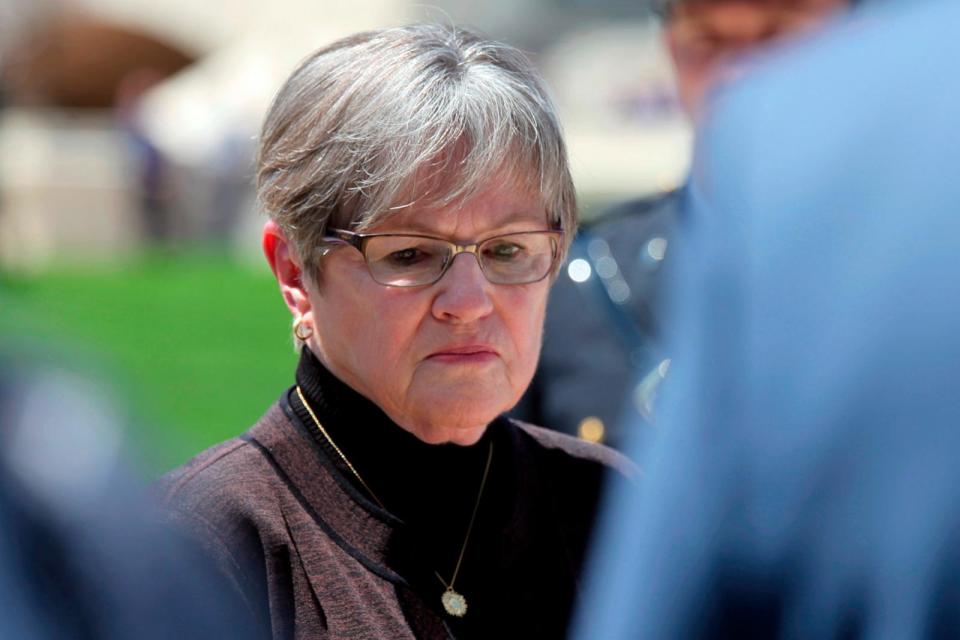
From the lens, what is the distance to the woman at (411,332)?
212 centimetres

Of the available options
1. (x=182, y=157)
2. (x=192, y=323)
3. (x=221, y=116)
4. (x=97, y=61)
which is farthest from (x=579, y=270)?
(x=97, y=61)

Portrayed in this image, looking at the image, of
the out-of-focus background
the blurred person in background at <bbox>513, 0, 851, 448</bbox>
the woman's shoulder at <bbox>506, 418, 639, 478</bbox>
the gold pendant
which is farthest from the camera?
the out-of-focus background

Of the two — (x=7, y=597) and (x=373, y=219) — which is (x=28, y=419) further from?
(x=373, y=219)

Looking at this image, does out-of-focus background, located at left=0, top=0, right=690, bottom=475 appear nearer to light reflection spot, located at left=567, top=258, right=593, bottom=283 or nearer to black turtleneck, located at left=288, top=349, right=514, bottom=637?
black turtleneck, located at left=288, top=349, right=514, bottom=637

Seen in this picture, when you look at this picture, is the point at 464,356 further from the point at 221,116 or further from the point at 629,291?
the point at 221,116

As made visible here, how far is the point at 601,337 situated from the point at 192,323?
9919mm

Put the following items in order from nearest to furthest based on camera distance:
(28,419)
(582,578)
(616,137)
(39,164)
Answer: (28,419)
(582,578)
(39,164)
(616,137)

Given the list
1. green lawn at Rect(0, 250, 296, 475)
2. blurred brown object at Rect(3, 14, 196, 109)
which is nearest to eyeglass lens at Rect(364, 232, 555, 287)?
green lawn at Rect(0, 250, 296, 475)

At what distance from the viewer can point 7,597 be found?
0.97 meters

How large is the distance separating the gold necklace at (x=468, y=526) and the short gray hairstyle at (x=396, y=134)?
9.1 inches

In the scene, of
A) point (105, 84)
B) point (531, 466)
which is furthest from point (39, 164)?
point (531, 466)

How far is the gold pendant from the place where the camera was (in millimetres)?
2111

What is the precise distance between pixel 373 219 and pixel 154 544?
1.15 meters

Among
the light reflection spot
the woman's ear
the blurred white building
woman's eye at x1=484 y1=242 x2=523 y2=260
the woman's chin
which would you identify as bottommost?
the woman's chin
